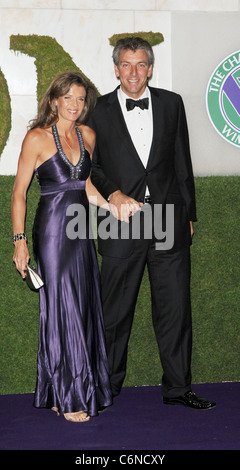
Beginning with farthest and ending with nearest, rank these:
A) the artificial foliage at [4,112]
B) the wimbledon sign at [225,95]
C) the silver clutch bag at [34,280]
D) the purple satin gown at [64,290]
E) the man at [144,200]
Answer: the wimbledon sign at [225,95] < the artificial foliage at [4,112] < the man at [144,200] < the purple satin gown at [64,290] < the silver clutch bag at [34,280]

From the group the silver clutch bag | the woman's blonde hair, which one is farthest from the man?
the silver clutch bag

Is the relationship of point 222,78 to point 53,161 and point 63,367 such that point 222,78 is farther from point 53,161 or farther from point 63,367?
point 63,367

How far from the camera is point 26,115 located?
5.78 meters

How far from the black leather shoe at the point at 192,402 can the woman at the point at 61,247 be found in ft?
1.77

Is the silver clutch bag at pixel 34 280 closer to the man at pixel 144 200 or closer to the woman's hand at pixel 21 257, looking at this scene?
the woman's hand at pixel 21 257

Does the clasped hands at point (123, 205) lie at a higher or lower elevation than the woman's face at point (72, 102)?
lower

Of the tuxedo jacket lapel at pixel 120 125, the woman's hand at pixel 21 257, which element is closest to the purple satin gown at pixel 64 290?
the woman's hand at pixel 21 257

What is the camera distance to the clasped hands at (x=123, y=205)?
447 centimetres

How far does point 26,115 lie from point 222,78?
60.6 inches

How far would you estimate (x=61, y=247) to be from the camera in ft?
14.4

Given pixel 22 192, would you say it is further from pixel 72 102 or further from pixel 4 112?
pixel 4 112

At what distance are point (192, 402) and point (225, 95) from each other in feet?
8.17

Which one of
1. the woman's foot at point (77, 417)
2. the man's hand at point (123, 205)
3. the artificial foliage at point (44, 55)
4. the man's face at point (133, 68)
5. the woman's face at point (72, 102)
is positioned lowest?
the woman's foot at point (77, 417)

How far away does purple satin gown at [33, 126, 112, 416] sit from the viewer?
4.39 metres
